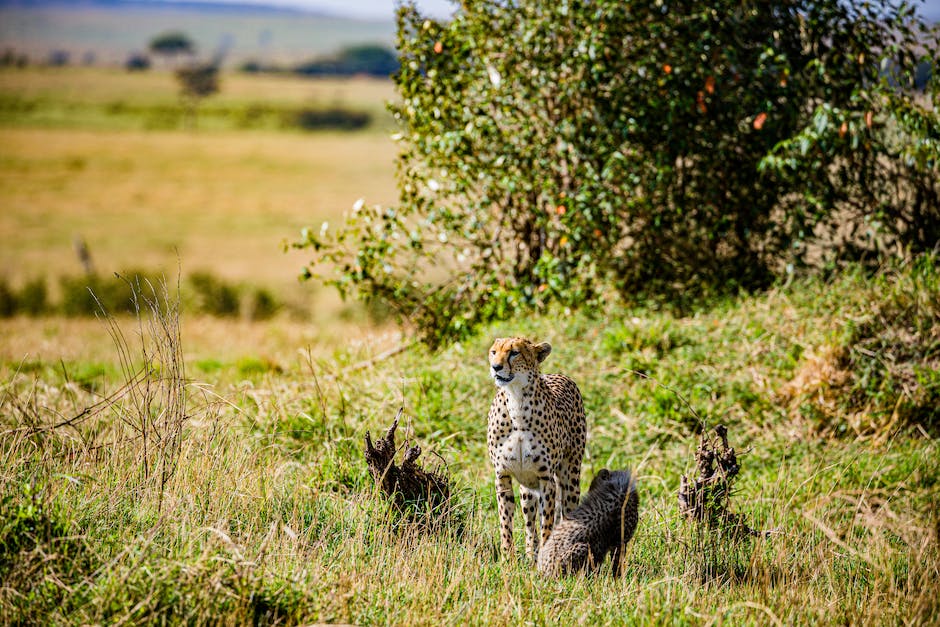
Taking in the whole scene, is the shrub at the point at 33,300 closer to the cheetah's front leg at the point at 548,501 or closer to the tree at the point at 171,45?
the cheetah's front leg at the point at 548,501

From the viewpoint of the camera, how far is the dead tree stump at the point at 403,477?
4.74 m

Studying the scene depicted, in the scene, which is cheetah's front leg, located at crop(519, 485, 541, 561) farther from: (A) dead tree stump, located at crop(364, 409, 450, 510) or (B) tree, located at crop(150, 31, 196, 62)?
(B) tree, located at crop(150, 31, 196, 62)

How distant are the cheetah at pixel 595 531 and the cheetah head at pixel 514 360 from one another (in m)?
0.68

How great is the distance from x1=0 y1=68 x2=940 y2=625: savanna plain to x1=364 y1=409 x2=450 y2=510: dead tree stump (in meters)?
0.12

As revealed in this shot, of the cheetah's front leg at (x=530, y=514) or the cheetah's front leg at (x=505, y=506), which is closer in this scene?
the cheetah's front leg at (x=505, y=506)

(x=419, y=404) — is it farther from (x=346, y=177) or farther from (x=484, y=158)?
(x=346, y=177)

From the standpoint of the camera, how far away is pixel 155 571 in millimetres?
3521

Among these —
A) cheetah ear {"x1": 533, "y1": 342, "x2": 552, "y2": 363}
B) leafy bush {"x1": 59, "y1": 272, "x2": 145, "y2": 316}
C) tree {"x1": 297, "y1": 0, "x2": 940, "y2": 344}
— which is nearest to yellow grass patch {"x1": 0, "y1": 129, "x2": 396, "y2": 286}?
leafy bush {"x1": 59, "y1": 272, "x2": 145, "y2": 316}

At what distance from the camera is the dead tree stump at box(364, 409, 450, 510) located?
4.74 metres

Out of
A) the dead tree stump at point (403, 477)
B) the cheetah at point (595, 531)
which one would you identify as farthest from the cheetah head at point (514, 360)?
the dead tree stump at point (403, 477)

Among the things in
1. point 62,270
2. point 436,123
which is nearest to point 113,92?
point 62,270

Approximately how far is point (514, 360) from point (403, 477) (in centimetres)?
105

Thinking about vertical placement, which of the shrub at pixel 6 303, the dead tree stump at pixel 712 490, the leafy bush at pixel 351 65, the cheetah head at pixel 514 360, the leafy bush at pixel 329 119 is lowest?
the shrub at pixel 6 303

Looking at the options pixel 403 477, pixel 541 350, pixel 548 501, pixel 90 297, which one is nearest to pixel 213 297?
pixel 90 297
